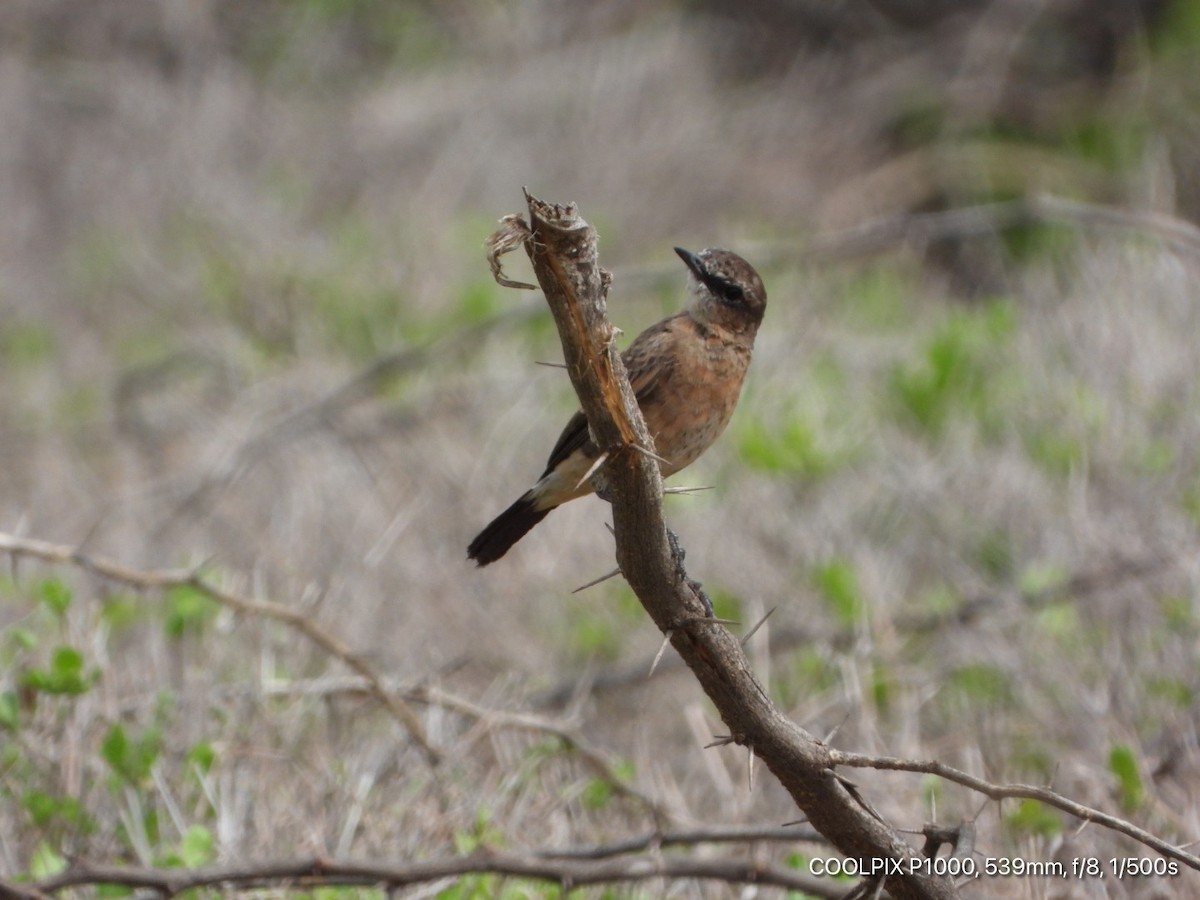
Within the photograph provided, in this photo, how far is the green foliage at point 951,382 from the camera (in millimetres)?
7379

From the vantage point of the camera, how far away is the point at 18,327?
11469 mm

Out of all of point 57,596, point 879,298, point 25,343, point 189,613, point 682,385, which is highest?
point 879,298

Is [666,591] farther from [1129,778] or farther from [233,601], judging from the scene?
[1129,778]

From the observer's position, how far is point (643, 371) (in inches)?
168

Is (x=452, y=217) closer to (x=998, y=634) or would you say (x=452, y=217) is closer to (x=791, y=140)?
(x=791, y=140)

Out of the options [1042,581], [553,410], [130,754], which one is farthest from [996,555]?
[130,754]

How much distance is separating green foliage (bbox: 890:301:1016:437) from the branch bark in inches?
176

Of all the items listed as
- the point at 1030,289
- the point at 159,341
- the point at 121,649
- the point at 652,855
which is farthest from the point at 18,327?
the point at 652,855

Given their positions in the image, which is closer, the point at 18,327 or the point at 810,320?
the point at 810,320

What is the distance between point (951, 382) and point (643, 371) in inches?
142

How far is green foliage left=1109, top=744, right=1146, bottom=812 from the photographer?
433 centimetres

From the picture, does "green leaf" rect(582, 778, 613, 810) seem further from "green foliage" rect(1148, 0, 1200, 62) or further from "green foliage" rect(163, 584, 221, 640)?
"green foliage" rect(1148, 0, 1200, 62)

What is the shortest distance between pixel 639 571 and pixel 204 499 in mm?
4493

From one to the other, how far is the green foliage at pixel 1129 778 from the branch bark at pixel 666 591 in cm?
144
